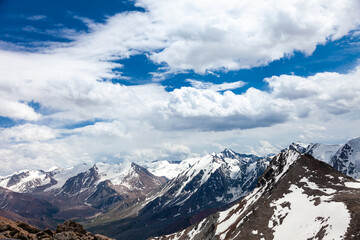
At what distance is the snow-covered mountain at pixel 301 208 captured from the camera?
8356 centimetres

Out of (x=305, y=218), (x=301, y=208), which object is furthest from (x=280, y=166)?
(x=305, y=218)

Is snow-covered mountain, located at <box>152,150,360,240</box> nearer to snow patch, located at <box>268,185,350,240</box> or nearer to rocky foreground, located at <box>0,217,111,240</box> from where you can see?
snow patch, located at <box>268,185,350,240</box>

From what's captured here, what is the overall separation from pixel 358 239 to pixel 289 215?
34390mm

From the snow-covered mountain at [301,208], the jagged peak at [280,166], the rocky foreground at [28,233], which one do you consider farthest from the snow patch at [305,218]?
the rocky foreground at [28,233]

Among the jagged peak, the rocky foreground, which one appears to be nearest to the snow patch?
the jagged peak

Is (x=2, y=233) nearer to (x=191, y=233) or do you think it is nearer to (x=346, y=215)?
(x=346, y=215)

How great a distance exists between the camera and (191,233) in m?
184

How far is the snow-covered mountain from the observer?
3290 inches

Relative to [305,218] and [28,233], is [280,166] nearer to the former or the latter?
[305,218]

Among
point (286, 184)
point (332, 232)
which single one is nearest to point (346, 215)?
point (332, 232)

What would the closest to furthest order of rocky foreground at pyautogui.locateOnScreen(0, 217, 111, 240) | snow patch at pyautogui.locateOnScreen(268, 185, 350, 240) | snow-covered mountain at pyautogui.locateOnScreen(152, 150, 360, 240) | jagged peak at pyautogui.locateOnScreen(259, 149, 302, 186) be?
rocky foreground at pyautogui.locateOnScreen(0, 217, 111, 240)
snow patch at pyautogui.locateOnScreen(268, 185, 350, 240)
snow-covered mountain at pyautogui.locateOnScreen(152, 150, 360, 240)
jagged peak at pyautogui.locateOnScreen(259, 149, 302, 186)

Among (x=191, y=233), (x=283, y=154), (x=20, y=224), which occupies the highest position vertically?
(x=283, y=154)

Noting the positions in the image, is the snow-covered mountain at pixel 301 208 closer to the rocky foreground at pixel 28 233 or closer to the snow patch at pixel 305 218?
the snow patch at pixel 305 218

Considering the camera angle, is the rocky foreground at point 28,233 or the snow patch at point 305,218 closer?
the rocky foreground at point 28,233
